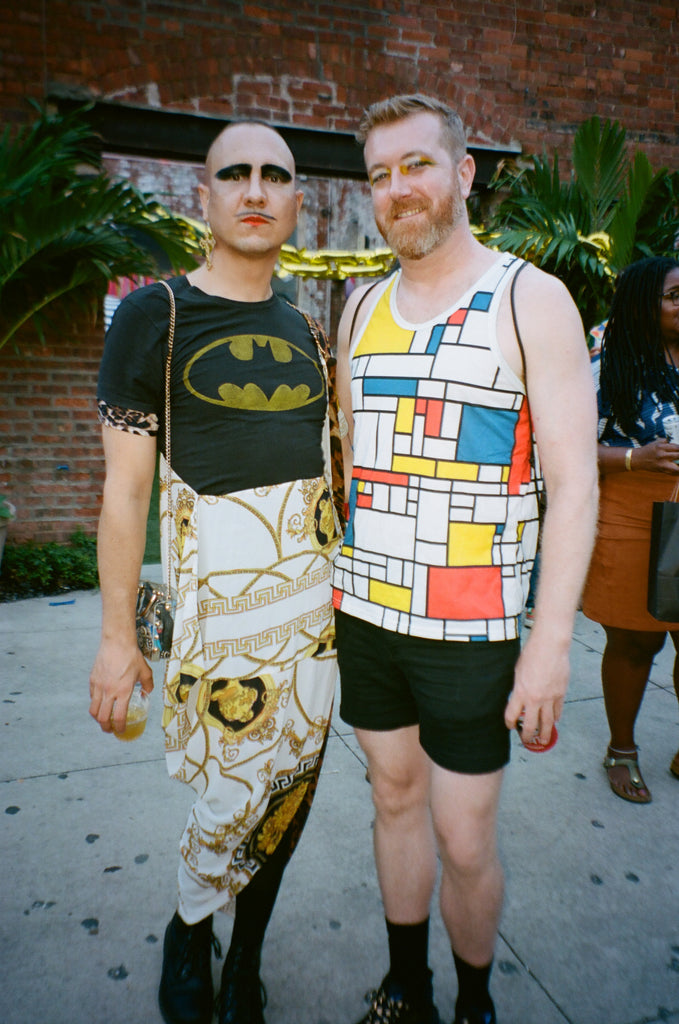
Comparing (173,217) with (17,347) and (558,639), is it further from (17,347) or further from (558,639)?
(558,639)

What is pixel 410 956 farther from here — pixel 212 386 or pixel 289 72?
pixel 289 72

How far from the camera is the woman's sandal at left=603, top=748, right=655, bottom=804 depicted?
268cm

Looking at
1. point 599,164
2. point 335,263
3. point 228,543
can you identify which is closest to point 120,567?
point 228,543

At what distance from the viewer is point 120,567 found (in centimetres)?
162

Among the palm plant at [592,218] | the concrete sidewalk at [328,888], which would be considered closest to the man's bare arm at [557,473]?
the concrete sidewalk at [328,888]

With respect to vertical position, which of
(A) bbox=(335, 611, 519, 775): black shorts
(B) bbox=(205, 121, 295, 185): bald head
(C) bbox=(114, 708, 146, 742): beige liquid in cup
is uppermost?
(B) bbox=(205, 121, 295, 185): bald head

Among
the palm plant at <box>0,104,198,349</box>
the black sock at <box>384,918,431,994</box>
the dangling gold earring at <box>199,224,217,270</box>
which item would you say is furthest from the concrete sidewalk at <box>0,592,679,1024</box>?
the palm plant at <box>0,104,198,349</box>

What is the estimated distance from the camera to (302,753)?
180 centimetres

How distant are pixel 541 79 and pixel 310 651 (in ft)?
18.9

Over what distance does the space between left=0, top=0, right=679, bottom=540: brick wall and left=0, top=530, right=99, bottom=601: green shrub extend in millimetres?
265

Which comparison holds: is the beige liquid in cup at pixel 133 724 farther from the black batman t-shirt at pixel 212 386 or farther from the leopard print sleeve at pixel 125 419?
the leopard print sleeve at pixel 125 419

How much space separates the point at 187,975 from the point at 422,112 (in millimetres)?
2118

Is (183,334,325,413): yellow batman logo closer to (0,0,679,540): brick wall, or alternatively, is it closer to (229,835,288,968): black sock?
(229,835,288,968): black sock

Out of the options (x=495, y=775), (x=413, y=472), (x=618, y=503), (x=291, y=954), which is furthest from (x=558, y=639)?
(x=618, y=503)
